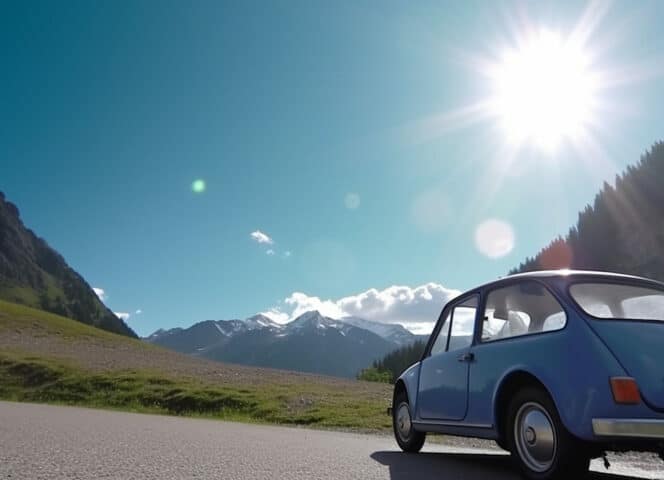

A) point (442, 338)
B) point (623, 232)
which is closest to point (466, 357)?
point (442, 338)

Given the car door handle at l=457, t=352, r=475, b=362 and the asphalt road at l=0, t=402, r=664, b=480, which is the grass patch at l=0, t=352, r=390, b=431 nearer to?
the asphalt road at l=0, t=402, r=664, b=480

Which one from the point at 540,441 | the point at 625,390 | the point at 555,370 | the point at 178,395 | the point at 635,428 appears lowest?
the point at 540,441

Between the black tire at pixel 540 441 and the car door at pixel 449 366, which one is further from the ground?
the car door at pixel 449 366

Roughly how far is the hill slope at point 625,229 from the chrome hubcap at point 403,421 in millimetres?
107169

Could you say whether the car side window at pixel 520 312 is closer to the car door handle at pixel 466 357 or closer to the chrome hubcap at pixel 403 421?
the car door handle at pixel 466 357

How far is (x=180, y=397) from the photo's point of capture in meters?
24.9

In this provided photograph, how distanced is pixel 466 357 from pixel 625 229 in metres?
120

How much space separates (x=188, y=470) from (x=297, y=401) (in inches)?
786

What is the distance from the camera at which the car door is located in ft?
19.8

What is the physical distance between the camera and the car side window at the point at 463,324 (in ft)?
20.6

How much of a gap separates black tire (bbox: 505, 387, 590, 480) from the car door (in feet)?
3.20

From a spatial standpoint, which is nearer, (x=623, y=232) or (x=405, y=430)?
(x=405, y=430)

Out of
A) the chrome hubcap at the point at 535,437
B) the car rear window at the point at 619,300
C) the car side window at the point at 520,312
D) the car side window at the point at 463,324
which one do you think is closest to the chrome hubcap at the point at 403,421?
the car side window at the point at 463,324

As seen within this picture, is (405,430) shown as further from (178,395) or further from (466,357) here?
(178,395)
